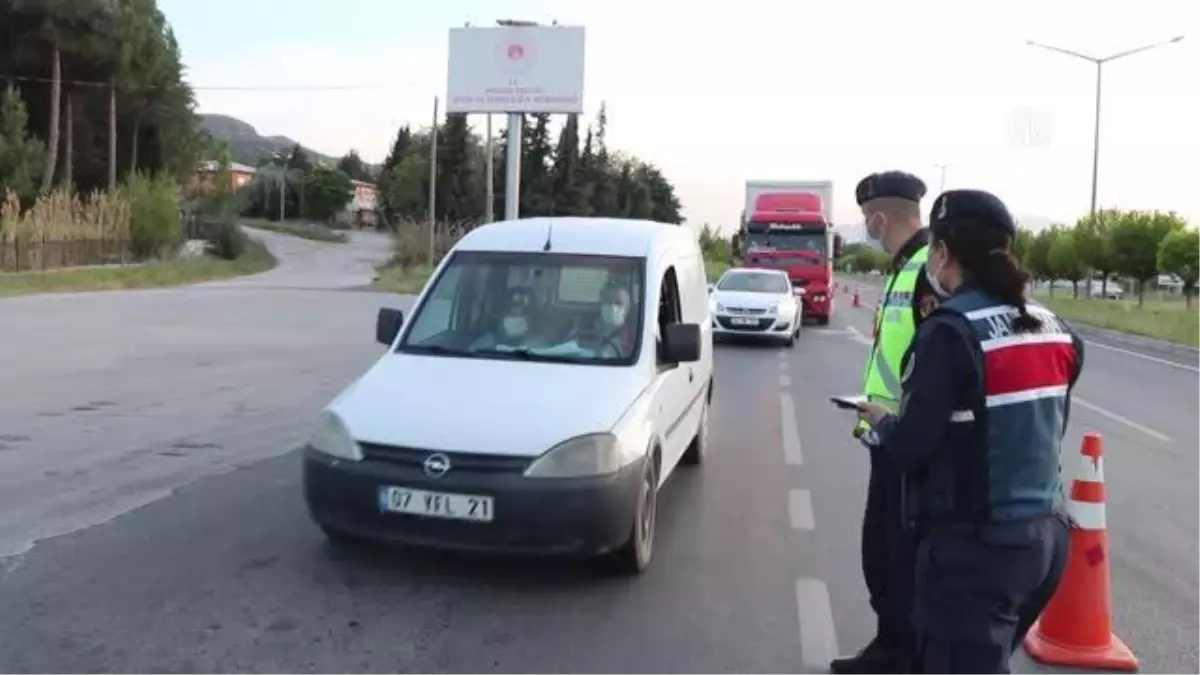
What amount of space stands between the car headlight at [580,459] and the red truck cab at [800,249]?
71.5 ft

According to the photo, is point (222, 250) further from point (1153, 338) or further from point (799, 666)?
point (799, 666)

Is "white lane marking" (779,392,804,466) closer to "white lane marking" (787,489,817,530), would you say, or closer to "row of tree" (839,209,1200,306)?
"white lane marking" (787,489,817,530)

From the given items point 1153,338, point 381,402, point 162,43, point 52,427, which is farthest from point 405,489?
point 162,43

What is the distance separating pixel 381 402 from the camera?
5438mm

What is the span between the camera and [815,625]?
5.01 meters

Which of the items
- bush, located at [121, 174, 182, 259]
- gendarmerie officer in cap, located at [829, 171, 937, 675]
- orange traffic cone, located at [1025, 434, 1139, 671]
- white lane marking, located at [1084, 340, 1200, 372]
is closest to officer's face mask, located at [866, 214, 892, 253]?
gendarmerie officer in cap, located at [829, 171, 937, 675]

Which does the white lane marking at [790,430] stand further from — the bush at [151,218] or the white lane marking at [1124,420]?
the bush at [151,218]

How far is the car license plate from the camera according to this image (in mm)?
5020

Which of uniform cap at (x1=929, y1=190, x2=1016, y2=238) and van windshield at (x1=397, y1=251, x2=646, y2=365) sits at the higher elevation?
uniform cap at (x1=929, y1=190, x2=1016, y2=238)

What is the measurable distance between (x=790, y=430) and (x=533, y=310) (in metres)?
4.76

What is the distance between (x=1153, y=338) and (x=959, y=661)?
1049 inches

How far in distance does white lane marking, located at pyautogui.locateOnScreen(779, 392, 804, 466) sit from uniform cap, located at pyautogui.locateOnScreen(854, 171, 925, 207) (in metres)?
4.79

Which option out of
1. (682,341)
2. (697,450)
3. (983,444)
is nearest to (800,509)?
(697,450)

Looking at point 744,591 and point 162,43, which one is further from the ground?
point 162,43
